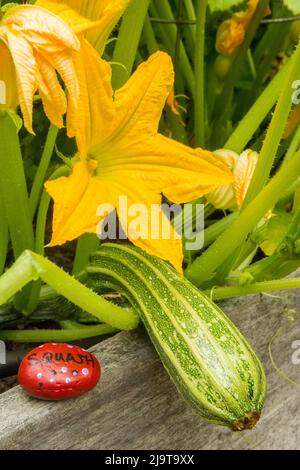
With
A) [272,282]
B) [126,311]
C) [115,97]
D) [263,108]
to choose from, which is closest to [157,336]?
[126,311]

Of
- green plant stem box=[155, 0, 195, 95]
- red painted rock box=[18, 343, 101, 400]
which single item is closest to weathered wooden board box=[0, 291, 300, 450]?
red painted rock box=[18, 343, 101, 400]

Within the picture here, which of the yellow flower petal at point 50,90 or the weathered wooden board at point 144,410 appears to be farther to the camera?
the weathered wooden board at point 144,410

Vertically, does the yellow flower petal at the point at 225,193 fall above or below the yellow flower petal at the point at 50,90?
below

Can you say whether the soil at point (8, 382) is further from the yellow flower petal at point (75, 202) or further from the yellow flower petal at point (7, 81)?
the yellow flower petal at point (7, 81)

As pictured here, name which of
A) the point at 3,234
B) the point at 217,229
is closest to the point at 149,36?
the point at 217,229

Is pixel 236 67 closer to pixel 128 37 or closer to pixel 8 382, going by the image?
pixel 128 37

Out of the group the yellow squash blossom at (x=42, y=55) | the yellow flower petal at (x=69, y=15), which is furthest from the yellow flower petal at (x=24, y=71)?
the yellow flower petal at (x=69, y=15)

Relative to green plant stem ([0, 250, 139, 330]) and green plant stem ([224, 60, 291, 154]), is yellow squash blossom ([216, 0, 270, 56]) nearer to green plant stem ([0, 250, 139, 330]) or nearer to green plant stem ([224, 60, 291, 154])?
green plant stem ([224, 60, 291, 154])
